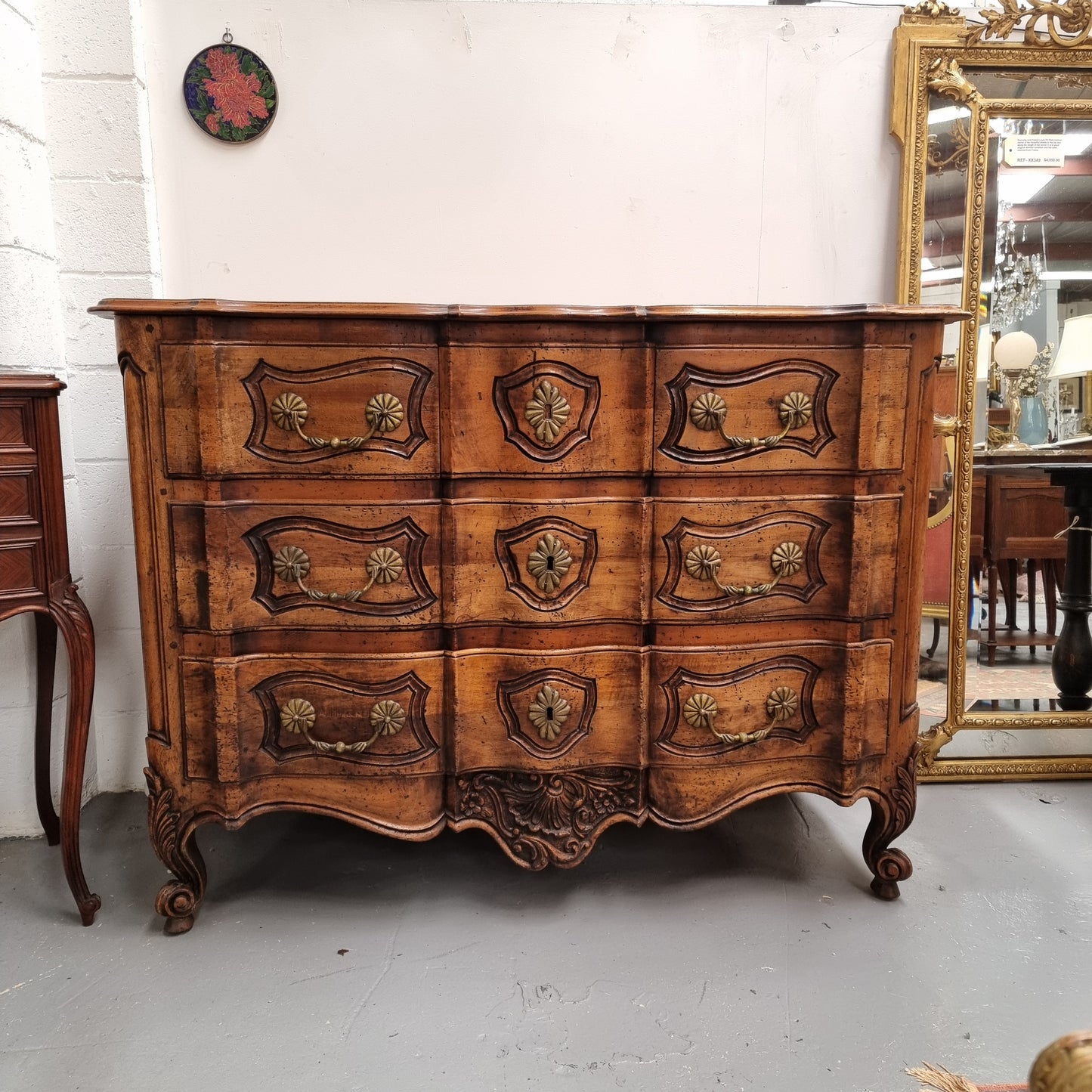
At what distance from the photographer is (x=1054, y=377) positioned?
7.63 ft

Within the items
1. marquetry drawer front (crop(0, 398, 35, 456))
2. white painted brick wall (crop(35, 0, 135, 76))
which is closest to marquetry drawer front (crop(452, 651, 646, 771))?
marquetry drawer front (crop(0, 398, 35, 456))

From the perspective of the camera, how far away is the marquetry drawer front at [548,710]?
165cm

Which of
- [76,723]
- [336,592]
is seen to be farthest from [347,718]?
[76,723]

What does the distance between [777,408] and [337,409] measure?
0.90 metres

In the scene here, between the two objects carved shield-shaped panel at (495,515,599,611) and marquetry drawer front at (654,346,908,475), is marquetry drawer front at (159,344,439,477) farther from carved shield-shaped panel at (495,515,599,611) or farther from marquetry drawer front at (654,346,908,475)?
marquetry drawer front at (654,346,908,475)

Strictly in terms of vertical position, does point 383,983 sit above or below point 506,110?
below

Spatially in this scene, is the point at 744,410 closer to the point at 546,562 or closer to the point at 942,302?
the point at 546,562

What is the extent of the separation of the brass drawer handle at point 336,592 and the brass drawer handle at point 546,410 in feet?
1.27

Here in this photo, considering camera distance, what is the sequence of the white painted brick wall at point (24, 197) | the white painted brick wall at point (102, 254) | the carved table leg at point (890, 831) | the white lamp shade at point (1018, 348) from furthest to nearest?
the white lamp shade at point (1018, 348) < the white painted brick wall at point (102, 254) < the white painted brick wall at point (24, 197) < the carved table leg at point (890, 831)

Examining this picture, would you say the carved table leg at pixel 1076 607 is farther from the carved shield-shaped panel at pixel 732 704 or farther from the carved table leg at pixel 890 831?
the carved shield-shaped panel at pixel 732 704

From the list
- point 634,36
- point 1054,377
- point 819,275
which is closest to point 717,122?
point 634,36

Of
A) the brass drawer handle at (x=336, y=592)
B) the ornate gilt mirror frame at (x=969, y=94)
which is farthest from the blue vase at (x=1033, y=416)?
the brass drawer handle at (x=336, y=592)

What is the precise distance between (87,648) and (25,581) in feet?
0.63

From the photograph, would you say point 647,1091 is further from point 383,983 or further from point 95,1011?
point 95,1011
